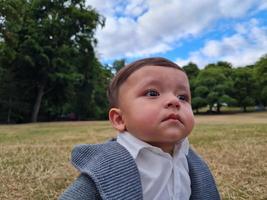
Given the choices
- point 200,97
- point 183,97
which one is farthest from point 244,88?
point 183,97

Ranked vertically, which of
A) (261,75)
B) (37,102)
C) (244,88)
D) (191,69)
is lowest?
(37,102)

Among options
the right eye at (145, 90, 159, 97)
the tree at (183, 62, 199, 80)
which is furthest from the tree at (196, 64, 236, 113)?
the right eye at (145, 90, 159, 97)

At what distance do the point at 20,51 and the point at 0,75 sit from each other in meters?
2.97

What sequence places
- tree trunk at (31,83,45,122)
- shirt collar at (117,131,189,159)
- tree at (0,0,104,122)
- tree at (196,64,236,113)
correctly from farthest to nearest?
1. tree at (196,64,236,113)
2. tree trunk at (31,83,45,122)
3. tree at (0,0,104,122)
4. shirt collar at (117,131,189,159)

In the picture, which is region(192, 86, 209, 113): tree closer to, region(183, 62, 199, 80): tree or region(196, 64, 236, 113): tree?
region(196, 64, 236, 113): tree

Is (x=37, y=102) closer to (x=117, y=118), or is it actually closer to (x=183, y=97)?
(x=117, y=118)

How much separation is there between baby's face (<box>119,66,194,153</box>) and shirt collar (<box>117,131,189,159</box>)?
22 mm

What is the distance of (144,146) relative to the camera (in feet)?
5.46

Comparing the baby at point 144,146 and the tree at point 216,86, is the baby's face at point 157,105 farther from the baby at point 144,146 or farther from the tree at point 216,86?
the tree at point 216,86

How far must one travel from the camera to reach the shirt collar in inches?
65.6

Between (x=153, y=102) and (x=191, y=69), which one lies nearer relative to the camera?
(x=153, y=102)

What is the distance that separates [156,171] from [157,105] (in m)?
0.27

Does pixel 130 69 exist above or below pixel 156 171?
above

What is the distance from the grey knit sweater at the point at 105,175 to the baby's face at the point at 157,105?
0.13 meters
